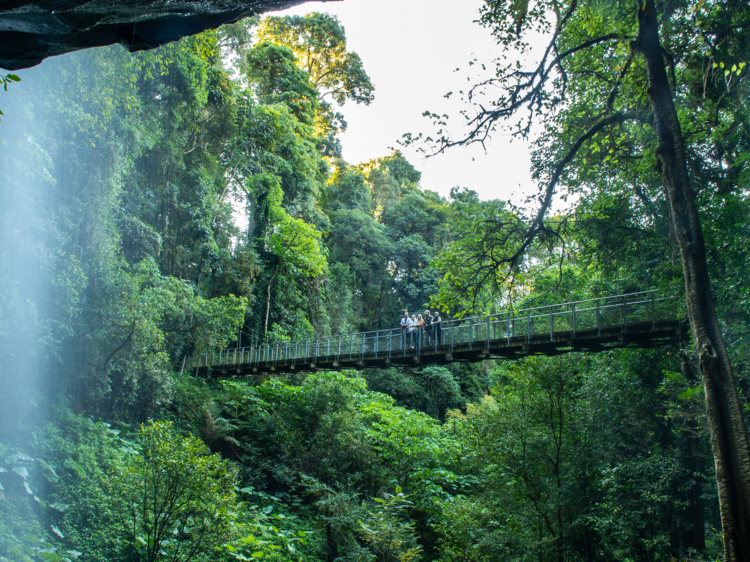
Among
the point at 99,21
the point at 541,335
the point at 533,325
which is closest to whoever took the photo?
the point at 99,21

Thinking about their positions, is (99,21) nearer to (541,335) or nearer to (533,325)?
(541,335)

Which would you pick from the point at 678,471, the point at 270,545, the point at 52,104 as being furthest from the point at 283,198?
the point at 678,471

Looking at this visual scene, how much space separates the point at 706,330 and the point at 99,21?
17.7 feet

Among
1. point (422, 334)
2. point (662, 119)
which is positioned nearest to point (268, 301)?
point (422, 334)

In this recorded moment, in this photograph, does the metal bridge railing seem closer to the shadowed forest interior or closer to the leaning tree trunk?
the shadowed forest interior

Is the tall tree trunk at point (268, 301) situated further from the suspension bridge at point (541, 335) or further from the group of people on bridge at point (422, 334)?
the group of people on bridge at point (422, 334)

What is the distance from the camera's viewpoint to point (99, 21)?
2611 millimetres

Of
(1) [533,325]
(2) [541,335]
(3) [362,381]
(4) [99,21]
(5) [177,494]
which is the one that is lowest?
(5) [177,494]

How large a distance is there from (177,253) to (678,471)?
604 inches

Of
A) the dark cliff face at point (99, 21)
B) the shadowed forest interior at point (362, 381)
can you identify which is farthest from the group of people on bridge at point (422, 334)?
the dark cliff face at point (99, 21)

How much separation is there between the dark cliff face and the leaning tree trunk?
167 inches

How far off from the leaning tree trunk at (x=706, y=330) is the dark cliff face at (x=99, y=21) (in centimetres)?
425

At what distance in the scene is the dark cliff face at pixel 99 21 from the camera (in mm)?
2387

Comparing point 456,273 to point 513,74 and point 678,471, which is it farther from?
point 678,471
